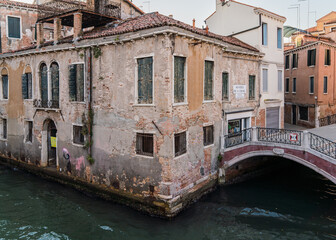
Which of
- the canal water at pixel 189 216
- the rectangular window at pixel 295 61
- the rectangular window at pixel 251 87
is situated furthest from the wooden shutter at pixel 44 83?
the rectangular window at pixel 295 61

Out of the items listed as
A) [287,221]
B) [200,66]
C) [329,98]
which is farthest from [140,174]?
[329,98]

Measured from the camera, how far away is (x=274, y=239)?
10.2m

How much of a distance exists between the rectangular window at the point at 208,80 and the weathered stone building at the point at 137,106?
5cm

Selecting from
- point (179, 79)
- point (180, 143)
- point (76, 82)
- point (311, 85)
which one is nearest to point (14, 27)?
point (76, 82)

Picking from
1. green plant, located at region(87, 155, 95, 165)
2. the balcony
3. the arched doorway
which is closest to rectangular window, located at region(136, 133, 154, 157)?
green plant, located at region(87, 155, 95, 165)

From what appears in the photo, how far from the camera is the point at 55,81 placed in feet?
50.6

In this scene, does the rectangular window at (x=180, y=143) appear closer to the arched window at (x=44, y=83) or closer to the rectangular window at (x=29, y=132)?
the arched window at (x=44, y=83)

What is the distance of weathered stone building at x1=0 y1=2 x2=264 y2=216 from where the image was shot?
1124cm

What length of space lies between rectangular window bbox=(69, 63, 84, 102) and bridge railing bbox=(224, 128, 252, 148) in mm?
Result: 7671

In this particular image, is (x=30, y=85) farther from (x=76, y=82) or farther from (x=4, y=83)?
(x=76, y=82)

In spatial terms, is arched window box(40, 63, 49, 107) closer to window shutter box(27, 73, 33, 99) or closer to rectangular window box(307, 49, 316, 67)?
window shutter box(27, 73, 33, 99)

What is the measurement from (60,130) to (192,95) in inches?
297

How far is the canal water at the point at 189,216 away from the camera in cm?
1051

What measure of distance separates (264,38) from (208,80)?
20.7ft
